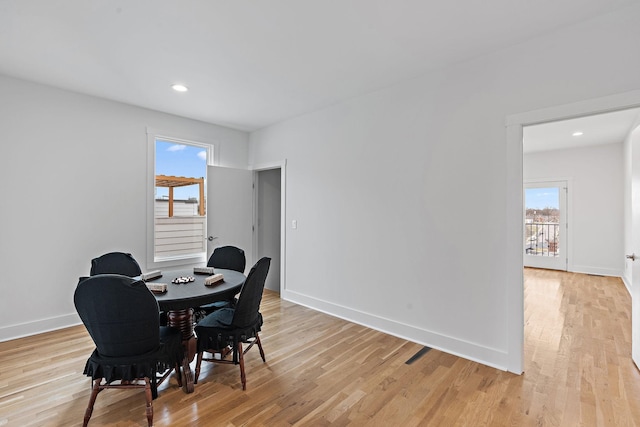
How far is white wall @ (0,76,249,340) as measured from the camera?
3186 millimetres

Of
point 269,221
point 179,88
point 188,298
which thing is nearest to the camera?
point 188,298

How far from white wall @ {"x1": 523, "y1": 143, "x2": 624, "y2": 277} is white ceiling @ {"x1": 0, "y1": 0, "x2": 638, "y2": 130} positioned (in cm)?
574

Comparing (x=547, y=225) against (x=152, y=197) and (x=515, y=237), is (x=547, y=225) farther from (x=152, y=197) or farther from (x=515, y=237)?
(x=152, y=197)

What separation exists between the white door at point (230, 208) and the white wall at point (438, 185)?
1.35m

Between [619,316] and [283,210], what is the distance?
4.63 meters

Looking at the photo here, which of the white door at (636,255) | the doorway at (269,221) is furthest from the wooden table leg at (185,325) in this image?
the white door at (636,255)

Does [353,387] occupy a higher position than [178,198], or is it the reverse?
[178,198]

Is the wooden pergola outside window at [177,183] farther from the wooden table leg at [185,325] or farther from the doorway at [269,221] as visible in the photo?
the wooden table leg at [185,325]

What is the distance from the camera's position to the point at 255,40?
247 cm

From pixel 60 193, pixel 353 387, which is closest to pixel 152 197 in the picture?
pixel 60 193

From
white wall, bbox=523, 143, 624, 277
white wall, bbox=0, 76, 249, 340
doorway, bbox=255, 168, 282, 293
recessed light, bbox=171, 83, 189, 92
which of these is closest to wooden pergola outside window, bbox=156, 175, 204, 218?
white wall, bbox=0, 76, 249, 340

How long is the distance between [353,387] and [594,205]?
23.3 feet

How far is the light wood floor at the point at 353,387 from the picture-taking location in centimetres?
195

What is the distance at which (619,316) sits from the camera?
379 cm
